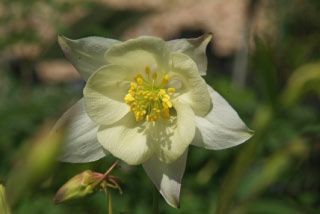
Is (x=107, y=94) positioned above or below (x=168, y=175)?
above

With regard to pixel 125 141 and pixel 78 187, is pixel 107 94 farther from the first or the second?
pixel 78 187

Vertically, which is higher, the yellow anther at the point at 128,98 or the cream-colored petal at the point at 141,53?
the cream-colored petal at the point at 141,53

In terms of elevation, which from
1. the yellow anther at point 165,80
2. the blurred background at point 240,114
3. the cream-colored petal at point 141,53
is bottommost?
the blurred background at point 240,114

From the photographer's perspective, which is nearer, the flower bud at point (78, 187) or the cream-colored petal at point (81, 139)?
the flower bud at point (78, 187)

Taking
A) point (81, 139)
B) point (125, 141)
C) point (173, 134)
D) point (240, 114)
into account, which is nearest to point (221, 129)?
point (173, 134)

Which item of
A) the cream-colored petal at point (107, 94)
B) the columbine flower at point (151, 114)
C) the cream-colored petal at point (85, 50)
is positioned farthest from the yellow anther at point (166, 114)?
the cream-colored petal at point (85, 50)

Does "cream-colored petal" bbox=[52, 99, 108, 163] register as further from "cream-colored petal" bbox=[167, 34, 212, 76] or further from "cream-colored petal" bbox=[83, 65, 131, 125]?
"cream-colored petal" bbox=[167, 34, 212, 76]

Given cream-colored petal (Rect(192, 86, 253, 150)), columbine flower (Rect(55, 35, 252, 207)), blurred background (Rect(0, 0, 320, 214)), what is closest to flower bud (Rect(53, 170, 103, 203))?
blurred background (Rect(0, 0, 320, 214))

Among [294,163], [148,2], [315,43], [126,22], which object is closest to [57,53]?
[126,22]

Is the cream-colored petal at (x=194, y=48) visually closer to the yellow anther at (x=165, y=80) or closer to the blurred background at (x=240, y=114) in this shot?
the yellow anther at (x=165, y=80)
